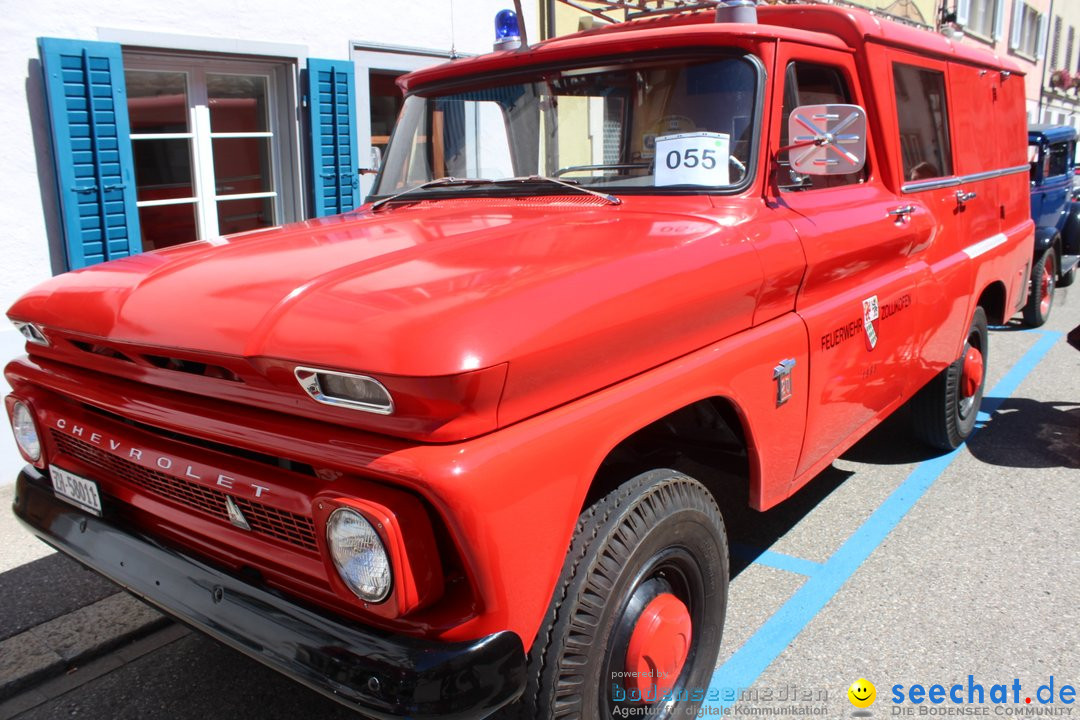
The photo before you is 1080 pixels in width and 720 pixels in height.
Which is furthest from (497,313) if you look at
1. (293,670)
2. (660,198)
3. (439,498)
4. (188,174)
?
(188,174)

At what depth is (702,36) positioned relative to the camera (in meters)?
2.79

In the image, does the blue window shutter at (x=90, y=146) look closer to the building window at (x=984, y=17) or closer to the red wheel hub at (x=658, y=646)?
the red wheel hub at (x=658, y=646)

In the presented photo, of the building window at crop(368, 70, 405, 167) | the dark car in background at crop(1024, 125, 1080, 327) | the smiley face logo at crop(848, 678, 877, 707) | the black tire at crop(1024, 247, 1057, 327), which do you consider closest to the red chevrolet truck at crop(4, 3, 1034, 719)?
the smiley face logo at crop(848, 678, 877, 707)

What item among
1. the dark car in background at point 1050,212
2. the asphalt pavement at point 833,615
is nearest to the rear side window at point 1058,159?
the dark car in background at point 1050,212

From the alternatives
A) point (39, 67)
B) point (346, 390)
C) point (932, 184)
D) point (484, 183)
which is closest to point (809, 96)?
point (932, 184)

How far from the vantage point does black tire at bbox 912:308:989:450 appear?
14.3 ft

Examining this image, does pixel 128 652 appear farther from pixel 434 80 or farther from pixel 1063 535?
pixel 1063 535

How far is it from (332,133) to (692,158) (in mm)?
3929

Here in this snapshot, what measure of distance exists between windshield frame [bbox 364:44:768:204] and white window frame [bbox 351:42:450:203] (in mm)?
2985

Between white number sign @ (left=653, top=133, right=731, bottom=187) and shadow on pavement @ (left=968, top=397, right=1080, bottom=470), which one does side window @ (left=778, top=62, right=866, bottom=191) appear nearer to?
white number sign @ (left=653, top=133, right=731, bottom=187)

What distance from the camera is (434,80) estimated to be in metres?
3.45

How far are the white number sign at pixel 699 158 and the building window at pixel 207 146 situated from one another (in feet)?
12.2

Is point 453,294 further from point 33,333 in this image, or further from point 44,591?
point 44,591

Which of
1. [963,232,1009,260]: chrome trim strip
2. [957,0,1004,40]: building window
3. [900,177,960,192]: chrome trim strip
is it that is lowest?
[963,232,1009,260]: chrome trim strip
